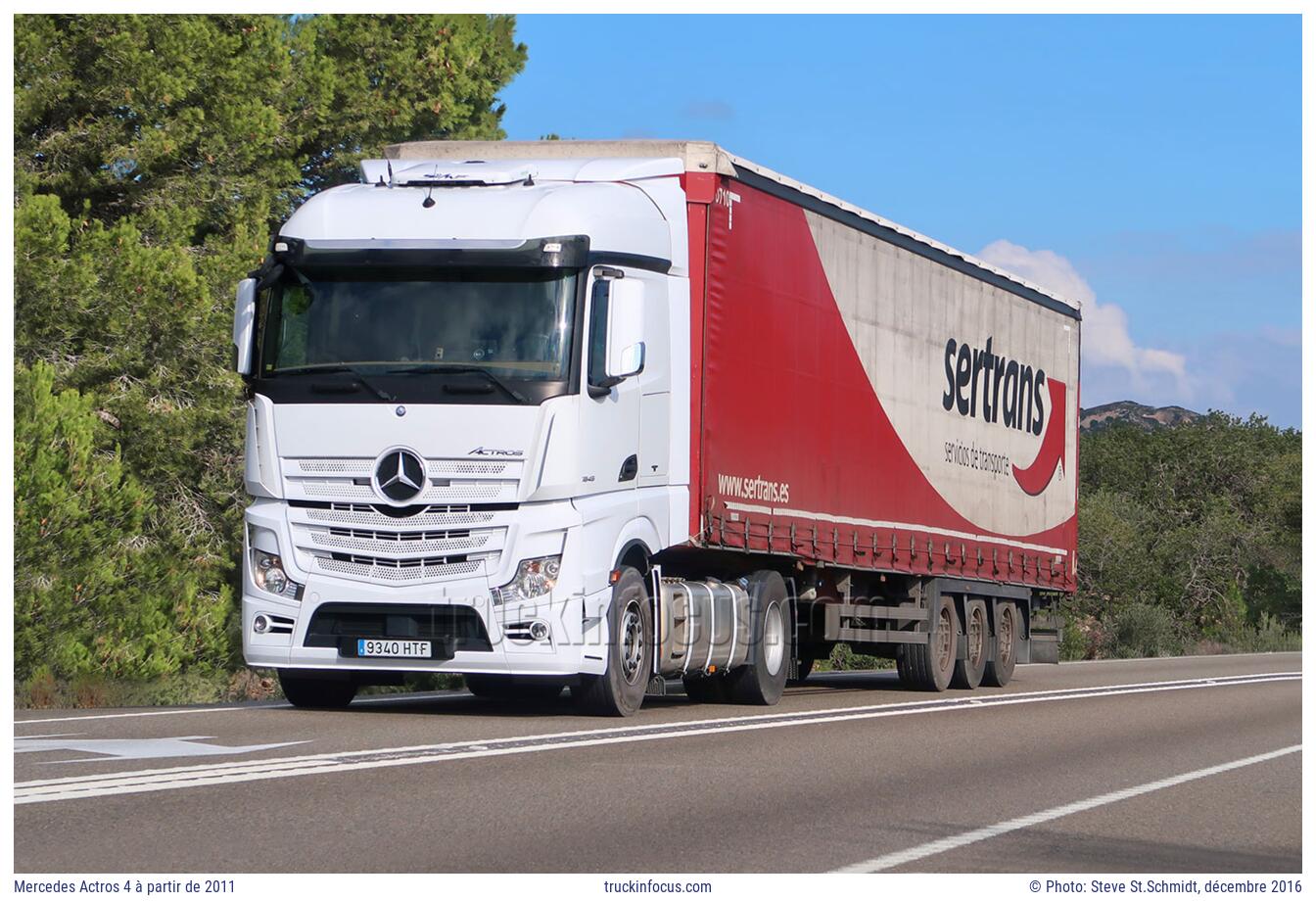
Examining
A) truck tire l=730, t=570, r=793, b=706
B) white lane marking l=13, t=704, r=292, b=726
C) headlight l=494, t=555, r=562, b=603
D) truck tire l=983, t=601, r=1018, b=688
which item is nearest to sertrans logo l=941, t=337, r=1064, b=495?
truck tire l=983, t=601, r=1018, b=688

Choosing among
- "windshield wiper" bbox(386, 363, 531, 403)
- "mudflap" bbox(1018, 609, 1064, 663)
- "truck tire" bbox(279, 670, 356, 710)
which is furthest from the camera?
"mudflap" bbox(1018, 609, 1064, 663)

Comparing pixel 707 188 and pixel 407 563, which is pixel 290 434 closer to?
pixel 407 563

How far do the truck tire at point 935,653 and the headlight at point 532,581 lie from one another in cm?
743

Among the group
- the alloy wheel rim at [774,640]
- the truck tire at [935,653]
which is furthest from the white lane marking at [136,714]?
the truck tire at [935,653]

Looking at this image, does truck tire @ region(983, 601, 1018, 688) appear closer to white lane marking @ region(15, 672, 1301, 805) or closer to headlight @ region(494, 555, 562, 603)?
white lane marking @ region(15, 672, 1301, 805)

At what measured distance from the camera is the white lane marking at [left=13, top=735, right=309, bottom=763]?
11648 mm

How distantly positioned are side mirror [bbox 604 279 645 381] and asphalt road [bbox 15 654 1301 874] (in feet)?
8.33

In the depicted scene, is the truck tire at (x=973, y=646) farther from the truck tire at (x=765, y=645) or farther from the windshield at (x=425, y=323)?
the windshield at (x=425, y=323)

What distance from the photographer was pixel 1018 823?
9.80m

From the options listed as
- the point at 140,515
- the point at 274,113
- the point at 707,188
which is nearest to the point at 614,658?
the point at 707,188

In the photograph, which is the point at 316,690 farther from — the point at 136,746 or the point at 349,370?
the point at 136,746

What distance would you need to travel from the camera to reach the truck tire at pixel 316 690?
1585cm

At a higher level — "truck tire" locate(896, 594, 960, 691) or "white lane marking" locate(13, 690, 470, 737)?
"truck tire" locate(896, 594, 960, 691)

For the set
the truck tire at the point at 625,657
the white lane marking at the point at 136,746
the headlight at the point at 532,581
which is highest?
the headlight at the point at 532,581
